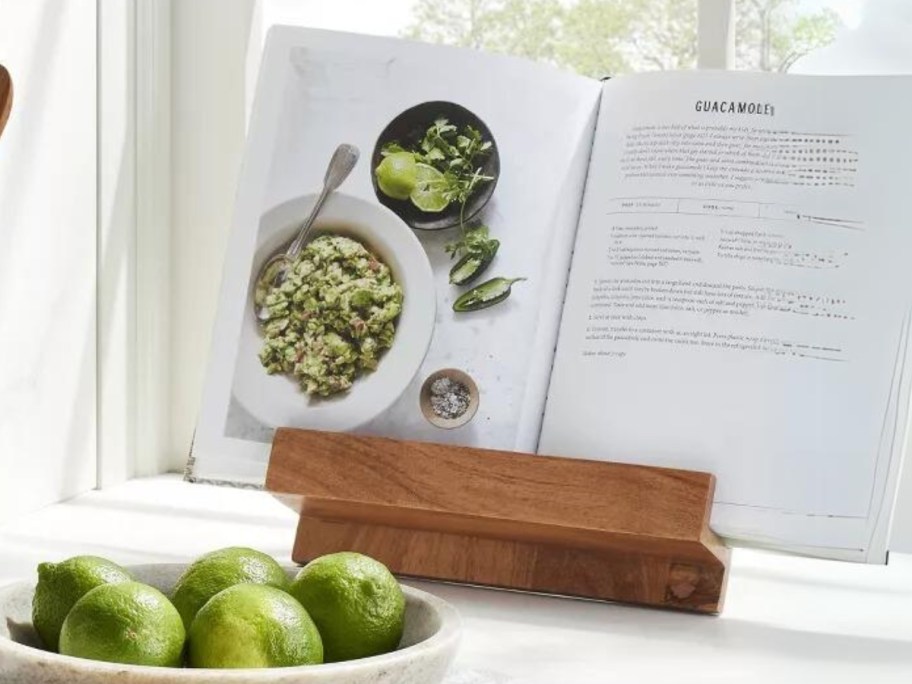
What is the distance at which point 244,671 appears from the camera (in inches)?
30.0

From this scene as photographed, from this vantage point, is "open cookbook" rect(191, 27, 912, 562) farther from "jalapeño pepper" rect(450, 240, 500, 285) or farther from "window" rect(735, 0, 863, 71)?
"window" rect(735, 0, 863, 71)

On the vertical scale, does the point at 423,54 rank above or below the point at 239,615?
above

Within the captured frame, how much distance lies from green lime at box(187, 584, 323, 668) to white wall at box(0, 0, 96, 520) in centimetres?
121

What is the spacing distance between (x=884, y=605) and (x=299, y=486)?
0.65m

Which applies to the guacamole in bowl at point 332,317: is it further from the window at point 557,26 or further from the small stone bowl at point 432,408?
the window at point 557,26

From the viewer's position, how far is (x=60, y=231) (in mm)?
2051

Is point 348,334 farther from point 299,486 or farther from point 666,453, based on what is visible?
point 666,453

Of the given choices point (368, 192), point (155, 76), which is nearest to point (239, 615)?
point (368, 192)

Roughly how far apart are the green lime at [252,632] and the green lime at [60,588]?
0.09 metres

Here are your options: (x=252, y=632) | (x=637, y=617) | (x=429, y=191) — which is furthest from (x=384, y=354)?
(x=252, y=632)

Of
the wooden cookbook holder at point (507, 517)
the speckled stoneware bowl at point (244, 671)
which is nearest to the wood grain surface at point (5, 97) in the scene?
the wooden cookbook holder at point (507, 517)

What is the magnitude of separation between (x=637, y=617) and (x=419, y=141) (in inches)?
20.6

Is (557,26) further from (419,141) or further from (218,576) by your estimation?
(218,576)

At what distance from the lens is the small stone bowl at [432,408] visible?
140 centimetres
